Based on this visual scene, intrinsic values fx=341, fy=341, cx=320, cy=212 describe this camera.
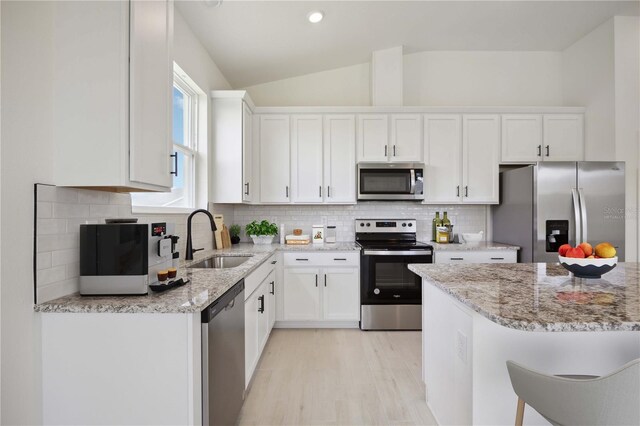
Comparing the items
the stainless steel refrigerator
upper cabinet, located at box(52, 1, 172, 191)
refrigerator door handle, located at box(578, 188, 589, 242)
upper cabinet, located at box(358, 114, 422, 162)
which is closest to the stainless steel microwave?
upper cabinet, located at box(358, 114, 422, 162)

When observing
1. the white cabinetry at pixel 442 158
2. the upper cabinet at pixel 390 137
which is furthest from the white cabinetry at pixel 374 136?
the white cabinetry at pixel 442 158

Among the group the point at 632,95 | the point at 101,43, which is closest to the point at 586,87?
the point at 632,95

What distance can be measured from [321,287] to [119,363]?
7.85 feet

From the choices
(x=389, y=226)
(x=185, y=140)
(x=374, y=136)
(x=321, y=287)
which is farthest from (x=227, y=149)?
(x=389, y=226)

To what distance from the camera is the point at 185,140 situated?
3199 millimetres

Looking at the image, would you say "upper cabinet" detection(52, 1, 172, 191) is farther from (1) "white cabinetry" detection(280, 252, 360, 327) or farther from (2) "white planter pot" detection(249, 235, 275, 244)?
(2) "white planter pot" detection(249, 235, 275, 244)

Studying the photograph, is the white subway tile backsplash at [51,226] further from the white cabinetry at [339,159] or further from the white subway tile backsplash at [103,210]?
the white cabinetry at [339,159]

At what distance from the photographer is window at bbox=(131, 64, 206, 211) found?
294 centimetres

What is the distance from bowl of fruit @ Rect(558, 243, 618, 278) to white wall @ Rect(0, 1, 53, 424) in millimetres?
2336

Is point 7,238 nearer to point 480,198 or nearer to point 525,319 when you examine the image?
point 525,319

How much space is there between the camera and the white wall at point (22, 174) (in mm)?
1236

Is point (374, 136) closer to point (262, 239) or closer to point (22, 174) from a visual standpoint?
point (262, 239)

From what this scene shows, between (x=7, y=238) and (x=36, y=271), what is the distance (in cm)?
19

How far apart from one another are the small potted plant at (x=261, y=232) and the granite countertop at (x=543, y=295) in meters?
2.13
